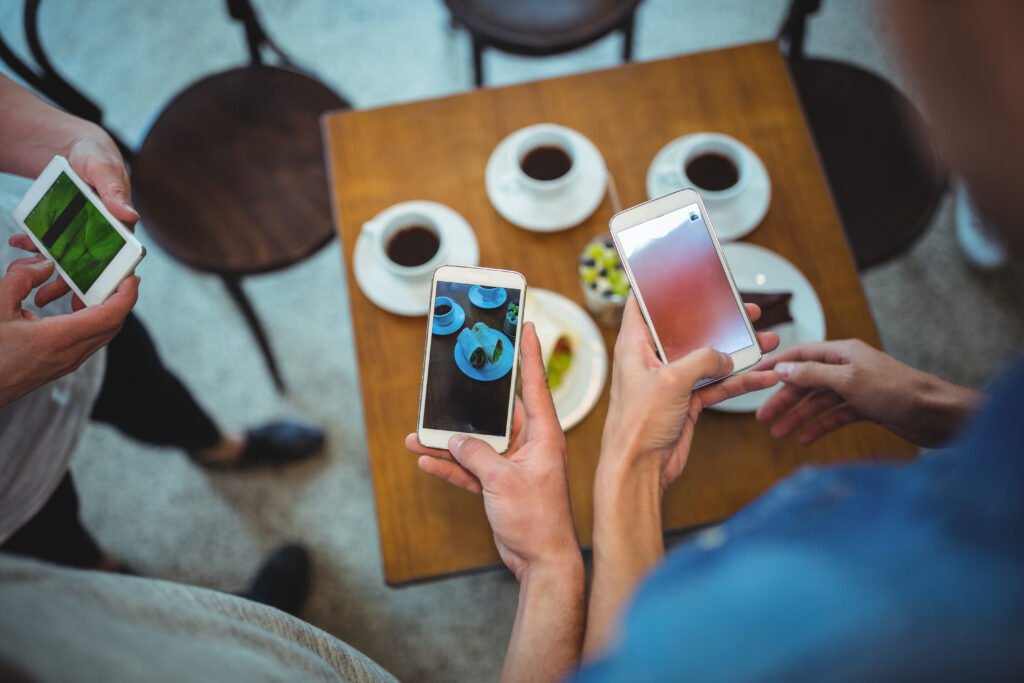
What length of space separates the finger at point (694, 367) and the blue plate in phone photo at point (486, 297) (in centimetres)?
27

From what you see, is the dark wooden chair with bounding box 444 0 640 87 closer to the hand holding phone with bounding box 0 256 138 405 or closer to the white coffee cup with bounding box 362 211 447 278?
the white coffee cup with bounding box 362 211 447 278

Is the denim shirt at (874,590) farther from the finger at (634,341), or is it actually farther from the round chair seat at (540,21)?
the round chair seat at (540,21)

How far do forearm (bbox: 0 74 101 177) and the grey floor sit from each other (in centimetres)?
93

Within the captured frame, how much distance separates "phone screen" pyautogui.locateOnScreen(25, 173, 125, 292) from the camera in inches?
41.3

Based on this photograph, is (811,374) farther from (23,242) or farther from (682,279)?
(23,242)

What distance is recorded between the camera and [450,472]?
3.26 ft

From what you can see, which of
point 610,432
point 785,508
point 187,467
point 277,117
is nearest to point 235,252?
point 277,117

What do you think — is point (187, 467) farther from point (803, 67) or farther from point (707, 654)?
point (803, 67)

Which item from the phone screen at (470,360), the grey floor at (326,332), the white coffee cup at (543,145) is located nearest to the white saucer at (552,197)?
the white coffee cup at (543,145)

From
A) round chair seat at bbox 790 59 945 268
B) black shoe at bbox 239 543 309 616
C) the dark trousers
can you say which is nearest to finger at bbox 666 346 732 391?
round chair seat at bbox 790 59 945 268

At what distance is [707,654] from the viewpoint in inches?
18.3

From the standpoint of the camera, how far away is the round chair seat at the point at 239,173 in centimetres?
152

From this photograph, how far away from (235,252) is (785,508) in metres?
1.36

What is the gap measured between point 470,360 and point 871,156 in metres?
1.11
